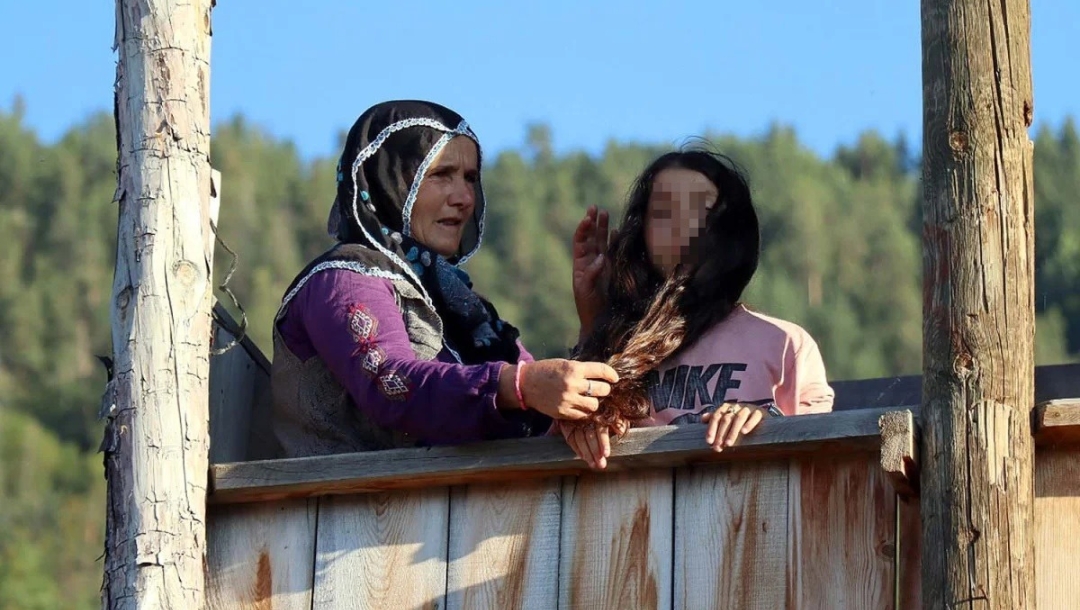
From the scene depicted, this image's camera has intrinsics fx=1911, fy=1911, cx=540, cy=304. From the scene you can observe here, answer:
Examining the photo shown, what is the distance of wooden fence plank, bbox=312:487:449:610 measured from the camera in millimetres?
4082

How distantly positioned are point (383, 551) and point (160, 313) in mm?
719

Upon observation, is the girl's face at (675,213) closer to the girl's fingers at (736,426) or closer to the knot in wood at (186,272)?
the girl's fingers at (736,426)

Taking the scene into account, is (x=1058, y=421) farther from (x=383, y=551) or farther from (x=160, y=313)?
(x=160, y=313)

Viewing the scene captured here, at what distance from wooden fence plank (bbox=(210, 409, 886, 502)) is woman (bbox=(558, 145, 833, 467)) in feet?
0.20

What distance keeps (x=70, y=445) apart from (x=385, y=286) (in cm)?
3786

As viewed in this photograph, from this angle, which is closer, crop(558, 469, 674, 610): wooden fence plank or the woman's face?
crop(558, 469, 674, 610): wooden fence plank

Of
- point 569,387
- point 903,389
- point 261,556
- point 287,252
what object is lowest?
point 261,556

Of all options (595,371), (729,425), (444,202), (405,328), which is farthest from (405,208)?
(729,425)

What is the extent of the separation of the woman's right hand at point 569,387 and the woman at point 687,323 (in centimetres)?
5

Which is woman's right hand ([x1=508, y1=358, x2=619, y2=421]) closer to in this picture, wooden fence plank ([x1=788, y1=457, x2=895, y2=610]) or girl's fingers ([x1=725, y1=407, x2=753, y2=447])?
girl's fingers ([x1=725, y1=407, x2=753, y2=447])

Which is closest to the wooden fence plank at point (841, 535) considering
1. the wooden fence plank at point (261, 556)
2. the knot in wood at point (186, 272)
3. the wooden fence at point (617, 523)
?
the wooden fence at point (617, 523)

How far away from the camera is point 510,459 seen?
4.00 m

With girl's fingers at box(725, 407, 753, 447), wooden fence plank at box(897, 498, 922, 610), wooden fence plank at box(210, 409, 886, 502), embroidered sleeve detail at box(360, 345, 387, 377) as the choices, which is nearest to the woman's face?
embroidered sleeve detail at box(360, 345, 387, 377)

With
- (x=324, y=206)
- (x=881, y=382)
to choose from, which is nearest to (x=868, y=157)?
(x=324, y=206)
